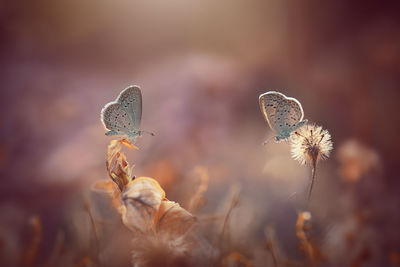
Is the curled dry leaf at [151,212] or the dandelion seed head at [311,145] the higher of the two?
the dandelion seed head at [311,145]

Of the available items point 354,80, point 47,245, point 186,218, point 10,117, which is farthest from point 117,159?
point 354,80

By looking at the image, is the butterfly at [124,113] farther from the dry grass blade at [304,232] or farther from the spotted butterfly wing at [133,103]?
the dry grass blade at [304,232]

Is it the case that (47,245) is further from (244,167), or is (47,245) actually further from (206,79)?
(206,79)

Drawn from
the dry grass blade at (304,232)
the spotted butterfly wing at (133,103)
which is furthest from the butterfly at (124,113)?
the dry grass blade at (304,232)

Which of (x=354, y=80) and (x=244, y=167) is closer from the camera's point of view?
(x=244, y=167)

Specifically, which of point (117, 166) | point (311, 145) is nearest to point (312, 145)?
point (311, 145)

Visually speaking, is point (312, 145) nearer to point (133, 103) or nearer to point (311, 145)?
point (311, 145)
